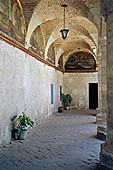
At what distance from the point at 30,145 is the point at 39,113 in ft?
14.9

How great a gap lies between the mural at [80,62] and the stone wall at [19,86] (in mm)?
8364

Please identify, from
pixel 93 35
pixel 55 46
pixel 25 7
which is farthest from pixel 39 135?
pixel 55 46

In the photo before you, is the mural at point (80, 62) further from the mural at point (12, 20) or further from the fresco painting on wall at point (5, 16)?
the fresco painting on wall at point (5, 16)

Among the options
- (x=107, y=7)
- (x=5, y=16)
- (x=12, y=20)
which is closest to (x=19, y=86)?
(x=12, y=20)

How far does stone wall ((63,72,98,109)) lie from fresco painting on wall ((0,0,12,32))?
43.4ft

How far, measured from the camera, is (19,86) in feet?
25.9

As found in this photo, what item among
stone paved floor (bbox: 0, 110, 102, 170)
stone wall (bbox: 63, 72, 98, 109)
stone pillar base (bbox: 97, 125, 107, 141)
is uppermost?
stone wall (bbox: 63, 72, 98, 109)

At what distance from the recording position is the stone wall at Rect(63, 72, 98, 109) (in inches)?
774

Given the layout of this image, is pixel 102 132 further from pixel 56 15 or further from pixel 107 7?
pixel 56 15

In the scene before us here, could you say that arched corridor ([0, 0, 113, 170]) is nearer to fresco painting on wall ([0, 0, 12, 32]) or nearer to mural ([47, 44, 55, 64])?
fresco painting on wall ([0, 0, 12, 32])

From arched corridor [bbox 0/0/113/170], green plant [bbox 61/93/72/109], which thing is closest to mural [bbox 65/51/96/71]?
green plant [bbox 61/93/72/109]

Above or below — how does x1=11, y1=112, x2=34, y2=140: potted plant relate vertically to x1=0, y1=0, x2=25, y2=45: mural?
below

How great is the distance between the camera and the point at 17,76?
25.2 feet

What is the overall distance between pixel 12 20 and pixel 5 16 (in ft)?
2.08
